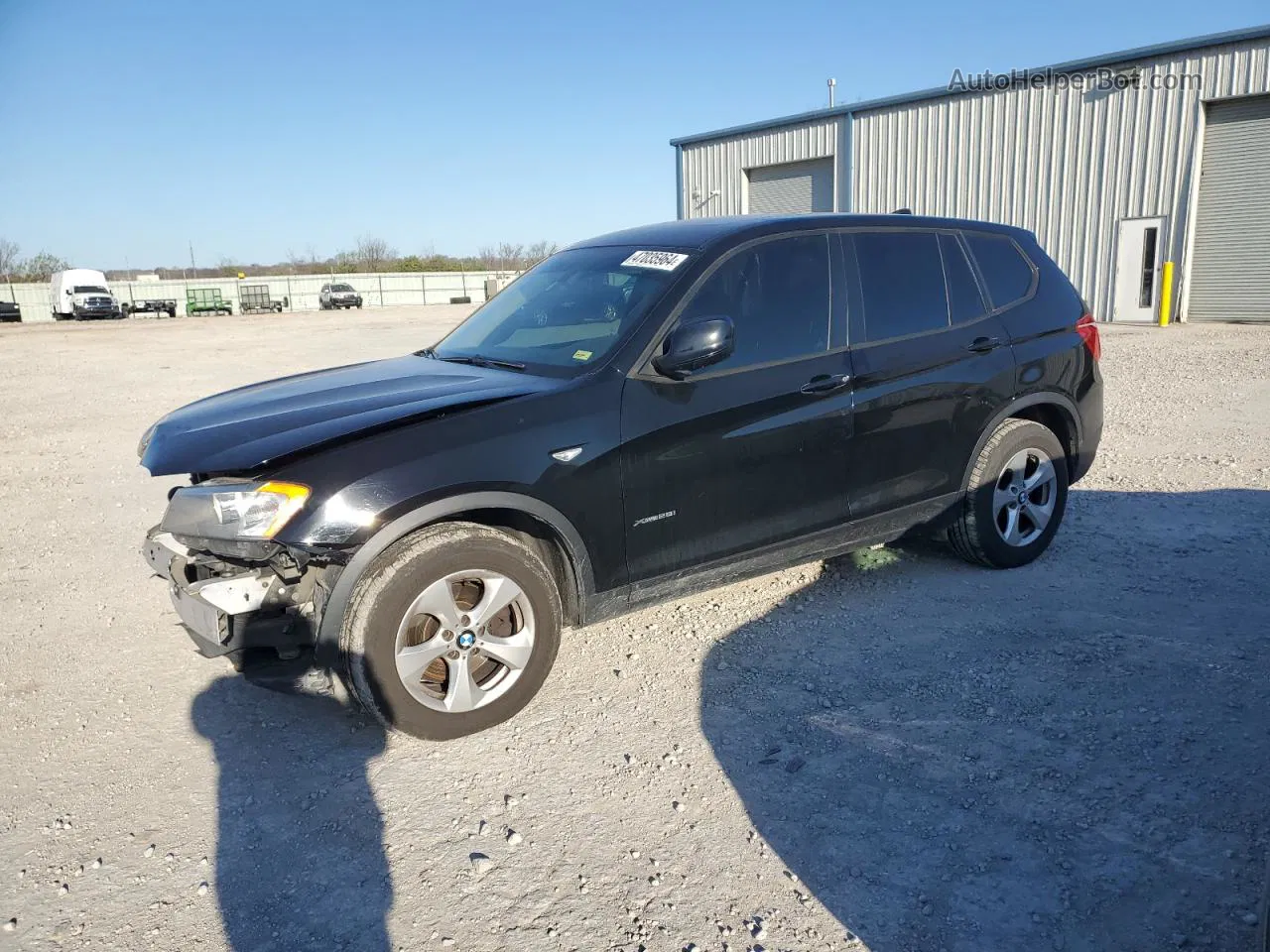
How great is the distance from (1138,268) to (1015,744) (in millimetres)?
21779

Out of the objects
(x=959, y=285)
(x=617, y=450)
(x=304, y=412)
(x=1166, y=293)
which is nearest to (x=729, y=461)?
(x=617, y=450)

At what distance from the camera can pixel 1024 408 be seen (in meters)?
4.93

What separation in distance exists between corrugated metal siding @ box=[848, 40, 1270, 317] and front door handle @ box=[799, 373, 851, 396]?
20.0m

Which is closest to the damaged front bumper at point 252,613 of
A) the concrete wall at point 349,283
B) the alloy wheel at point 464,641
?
the alloy wheel at point 464,641

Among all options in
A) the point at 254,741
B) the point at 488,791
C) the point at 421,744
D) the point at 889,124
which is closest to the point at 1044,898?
the point at 488,791

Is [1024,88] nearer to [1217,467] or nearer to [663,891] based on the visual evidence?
[1217,467]

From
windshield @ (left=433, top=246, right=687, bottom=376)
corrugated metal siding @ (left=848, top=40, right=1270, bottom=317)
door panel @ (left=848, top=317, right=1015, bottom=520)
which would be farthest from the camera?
corrugated metal siding @ (left=848, top=40, right=1270, bottom=317)

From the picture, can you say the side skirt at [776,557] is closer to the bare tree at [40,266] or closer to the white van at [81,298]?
the white van at [81,298]

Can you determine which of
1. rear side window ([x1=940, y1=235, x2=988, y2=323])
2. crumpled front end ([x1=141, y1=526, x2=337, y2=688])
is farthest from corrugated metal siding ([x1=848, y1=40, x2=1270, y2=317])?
crumpled front end ([x1=141, y1=526, x2=337, y2=688])

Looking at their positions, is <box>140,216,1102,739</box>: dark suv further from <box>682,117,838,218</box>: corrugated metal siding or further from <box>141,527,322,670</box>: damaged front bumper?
<box>682,117,838,218</box>: corrugated metal siding

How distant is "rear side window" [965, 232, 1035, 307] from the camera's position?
4.96m

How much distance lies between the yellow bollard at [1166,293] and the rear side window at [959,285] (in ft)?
62.3

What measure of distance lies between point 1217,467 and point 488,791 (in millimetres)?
6421

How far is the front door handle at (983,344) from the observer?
4719mm
